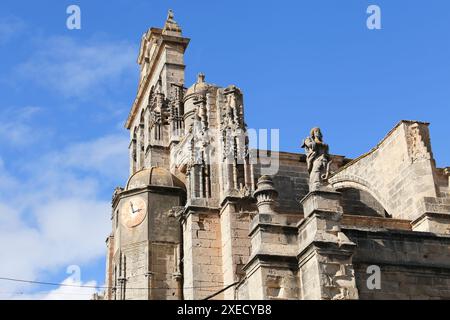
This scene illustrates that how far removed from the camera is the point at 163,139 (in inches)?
1331

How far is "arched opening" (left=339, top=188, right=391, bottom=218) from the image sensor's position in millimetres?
27547

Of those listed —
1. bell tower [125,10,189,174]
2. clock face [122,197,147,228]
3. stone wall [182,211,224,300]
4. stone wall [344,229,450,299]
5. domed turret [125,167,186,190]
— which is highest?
bell tower [125,10,189,174]

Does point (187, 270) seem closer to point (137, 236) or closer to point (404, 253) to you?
point (137, 236)

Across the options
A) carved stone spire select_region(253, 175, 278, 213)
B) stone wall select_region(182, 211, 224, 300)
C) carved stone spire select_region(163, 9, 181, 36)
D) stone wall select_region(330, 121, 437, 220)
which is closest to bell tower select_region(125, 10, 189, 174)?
carved stone spire select_region(163, 9, 181, 36)

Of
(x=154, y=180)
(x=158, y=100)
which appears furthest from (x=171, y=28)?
(x=154, y=180)

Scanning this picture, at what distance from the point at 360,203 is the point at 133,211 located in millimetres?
8122

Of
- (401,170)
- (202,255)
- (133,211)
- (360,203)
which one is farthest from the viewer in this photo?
(360,203)

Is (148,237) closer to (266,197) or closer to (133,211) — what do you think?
(133,211)

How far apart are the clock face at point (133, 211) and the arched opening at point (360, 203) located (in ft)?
23.1

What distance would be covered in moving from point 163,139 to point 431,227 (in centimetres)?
1515

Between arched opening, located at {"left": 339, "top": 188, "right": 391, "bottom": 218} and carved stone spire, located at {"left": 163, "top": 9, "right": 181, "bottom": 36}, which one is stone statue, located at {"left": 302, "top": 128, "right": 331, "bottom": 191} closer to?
arched opening, located at {"left": 339, "top": 188, "right": 391, "bottom": 218}

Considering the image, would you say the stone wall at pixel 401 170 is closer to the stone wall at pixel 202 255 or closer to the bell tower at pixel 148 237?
the stone wall at pixel 202 255

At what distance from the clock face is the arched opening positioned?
7051mm

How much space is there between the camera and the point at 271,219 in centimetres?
1881
